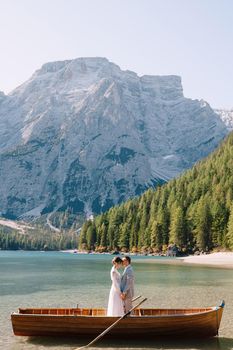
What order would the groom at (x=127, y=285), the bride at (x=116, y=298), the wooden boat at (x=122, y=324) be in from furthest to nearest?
1. the groom at (x=127, y=285)
2. the bride at (x=116, y=298)
3. the wooden boat at (x=122, y=324)

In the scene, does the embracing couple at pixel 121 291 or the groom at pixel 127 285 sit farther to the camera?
the groom at pixel 127 285

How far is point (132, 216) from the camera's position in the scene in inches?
7426

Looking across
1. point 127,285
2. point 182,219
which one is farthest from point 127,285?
point 182,219

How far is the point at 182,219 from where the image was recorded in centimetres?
15225

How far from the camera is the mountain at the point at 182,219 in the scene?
139 meters

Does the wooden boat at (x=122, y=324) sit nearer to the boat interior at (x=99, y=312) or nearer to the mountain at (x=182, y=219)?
the boat interior at (x=99, y=312)

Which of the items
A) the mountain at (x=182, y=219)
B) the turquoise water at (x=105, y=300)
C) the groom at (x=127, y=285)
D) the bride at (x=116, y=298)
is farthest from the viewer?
the mountain at (x=182, y=219)

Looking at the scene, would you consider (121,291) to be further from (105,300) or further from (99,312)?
(105,300)

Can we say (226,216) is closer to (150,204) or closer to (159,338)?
(150,204)

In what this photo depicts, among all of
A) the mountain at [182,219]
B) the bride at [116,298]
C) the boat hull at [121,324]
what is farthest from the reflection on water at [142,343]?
the mountain at [182,219]

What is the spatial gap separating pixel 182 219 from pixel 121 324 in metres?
128

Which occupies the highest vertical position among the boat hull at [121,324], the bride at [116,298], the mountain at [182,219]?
the mountain at [182,219]

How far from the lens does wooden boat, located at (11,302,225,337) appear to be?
85.1ft

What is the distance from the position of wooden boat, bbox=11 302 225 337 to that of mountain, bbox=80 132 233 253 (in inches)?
3744
